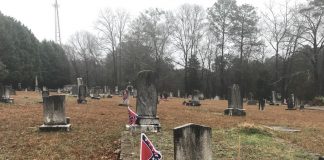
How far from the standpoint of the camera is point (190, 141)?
18.0ft

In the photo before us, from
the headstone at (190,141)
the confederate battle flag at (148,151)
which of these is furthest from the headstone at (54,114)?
the headstone at (190,141)

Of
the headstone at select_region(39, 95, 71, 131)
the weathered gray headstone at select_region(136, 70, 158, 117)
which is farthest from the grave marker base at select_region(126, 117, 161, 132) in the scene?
the headstone at select_region(39, 95, 71, 131)

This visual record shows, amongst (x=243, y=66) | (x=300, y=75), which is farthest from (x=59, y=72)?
(x=300, y=75)

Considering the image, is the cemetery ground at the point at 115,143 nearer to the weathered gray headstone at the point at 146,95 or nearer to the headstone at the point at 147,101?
the headstone at the point at 147,101

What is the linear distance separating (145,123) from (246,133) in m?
3.10

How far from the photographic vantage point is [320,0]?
48.9 m

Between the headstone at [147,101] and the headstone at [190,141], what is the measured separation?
26.1 feet

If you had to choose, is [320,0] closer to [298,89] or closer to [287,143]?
[298,89]

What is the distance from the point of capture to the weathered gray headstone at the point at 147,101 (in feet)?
45.0

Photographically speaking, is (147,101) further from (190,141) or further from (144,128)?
(190,141)

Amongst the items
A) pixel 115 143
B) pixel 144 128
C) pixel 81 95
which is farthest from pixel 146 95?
pixel 81 95

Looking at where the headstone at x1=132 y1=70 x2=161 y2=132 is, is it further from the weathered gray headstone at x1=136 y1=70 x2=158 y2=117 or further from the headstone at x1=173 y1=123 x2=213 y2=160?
the headstone at x1=173 y1=123 x2=213 y2=160

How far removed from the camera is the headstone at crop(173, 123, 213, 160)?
5.48 m

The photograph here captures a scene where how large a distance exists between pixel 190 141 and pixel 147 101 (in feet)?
28.2
